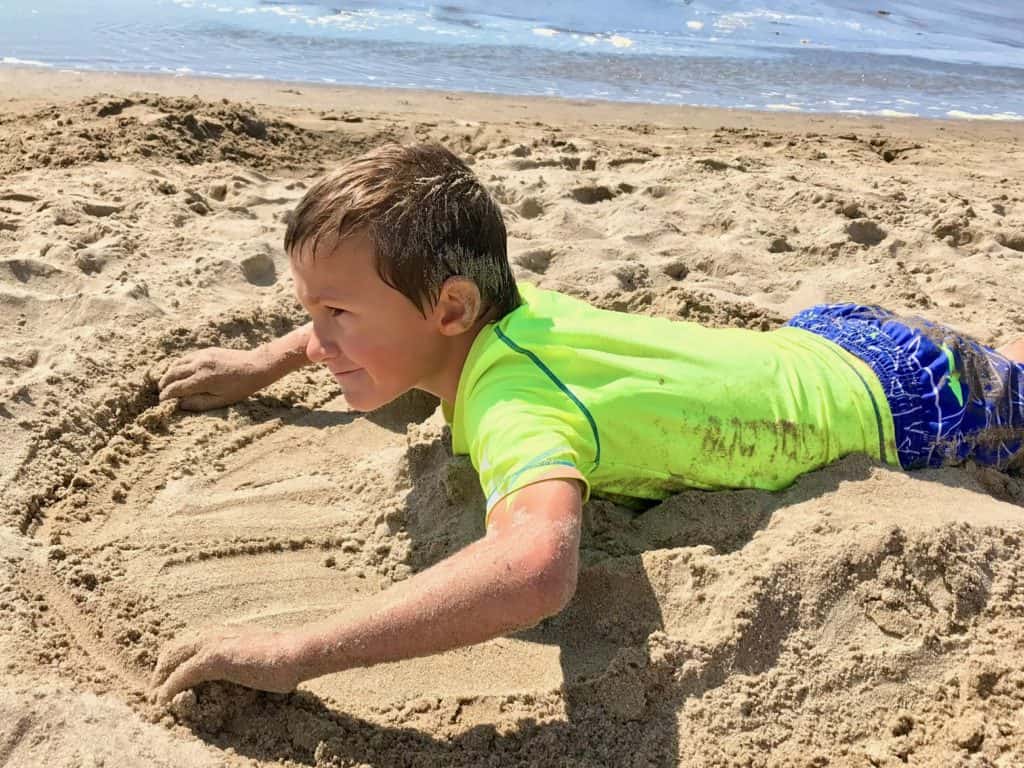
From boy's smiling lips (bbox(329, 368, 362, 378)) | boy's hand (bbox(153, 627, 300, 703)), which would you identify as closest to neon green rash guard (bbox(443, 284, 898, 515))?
boy's smiling lips (bbox(329, 368, 362, 378))

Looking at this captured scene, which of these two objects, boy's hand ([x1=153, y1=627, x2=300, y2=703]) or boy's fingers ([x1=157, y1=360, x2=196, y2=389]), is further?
boy's fingers ([x1=157, y1=360, x2=196, y2=389])

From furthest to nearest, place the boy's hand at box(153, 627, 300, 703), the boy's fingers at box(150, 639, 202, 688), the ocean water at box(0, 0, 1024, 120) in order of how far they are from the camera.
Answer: the ocean water at box(0, 0, 1024, 120), the boy's fingers at box(150, 639, 202, 688), the boy's hand at box(153, 627, 300, 703)

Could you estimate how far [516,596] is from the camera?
5.17 ft

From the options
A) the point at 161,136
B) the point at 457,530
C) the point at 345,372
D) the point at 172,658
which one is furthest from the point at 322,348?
the point at 161,136

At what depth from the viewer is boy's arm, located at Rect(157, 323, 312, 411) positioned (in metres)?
2.82

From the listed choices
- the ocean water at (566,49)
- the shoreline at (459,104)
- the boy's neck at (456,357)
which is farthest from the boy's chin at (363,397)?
the ocean water at (566,49)

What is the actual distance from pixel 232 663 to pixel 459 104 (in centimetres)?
588

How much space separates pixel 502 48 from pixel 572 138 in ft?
13.9

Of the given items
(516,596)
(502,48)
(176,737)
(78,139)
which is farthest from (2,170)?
(502,48)

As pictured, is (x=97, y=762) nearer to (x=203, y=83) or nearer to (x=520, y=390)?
(x=520, y=390)

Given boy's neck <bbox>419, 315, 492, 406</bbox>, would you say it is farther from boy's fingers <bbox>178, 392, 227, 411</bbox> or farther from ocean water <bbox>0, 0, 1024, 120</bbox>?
ocean water <bbox>0, 0, 1024, 120</bbox>

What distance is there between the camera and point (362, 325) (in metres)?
1.94

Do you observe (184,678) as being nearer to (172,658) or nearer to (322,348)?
(172,658)

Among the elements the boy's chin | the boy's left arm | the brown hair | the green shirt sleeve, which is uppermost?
the brown hair
